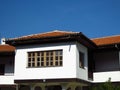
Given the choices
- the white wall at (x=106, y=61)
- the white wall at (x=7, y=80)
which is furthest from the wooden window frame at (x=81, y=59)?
the white wall at (x=7, y=80)

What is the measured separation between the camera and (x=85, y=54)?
25.6m

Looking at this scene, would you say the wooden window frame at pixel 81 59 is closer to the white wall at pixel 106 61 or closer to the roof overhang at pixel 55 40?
the roof overhang at pixel 55 40

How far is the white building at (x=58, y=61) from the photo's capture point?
75.6ft

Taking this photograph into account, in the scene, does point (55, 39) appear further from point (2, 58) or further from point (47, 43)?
point (2, 58)

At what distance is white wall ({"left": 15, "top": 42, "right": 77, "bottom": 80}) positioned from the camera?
2292 centimetres

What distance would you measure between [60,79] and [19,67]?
3760 millimetres

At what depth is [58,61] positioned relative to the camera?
23.4 meters

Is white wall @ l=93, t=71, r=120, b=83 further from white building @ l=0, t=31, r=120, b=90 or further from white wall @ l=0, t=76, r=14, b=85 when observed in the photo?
white wall @ l=0, t=76, r=14, b=85

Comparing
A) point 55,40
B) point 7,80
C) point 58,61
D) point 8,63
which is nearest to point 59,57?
point 58,61

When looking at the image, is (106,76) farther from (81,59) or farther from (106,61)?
(81,59)

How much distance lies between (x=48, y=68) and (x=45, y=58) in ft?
2.93

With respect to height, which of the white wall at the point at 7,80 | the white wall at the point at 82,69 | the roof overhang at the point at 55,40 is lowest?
the white wall at the point at 7,80

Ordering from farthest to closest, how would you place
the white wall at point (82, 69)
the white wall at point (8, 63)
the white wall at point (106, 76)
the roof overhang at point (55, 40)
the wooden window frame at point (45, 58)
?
the white wall at point (8, 63)
the white wall at point (106, 76)
the wooden window frame at point (45, 58)
the white wall at point (82, 69)
the roof overhang at point (55, 40)

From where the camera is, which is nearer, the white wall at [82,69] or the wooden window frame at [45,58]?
the white wall at [82,69]
